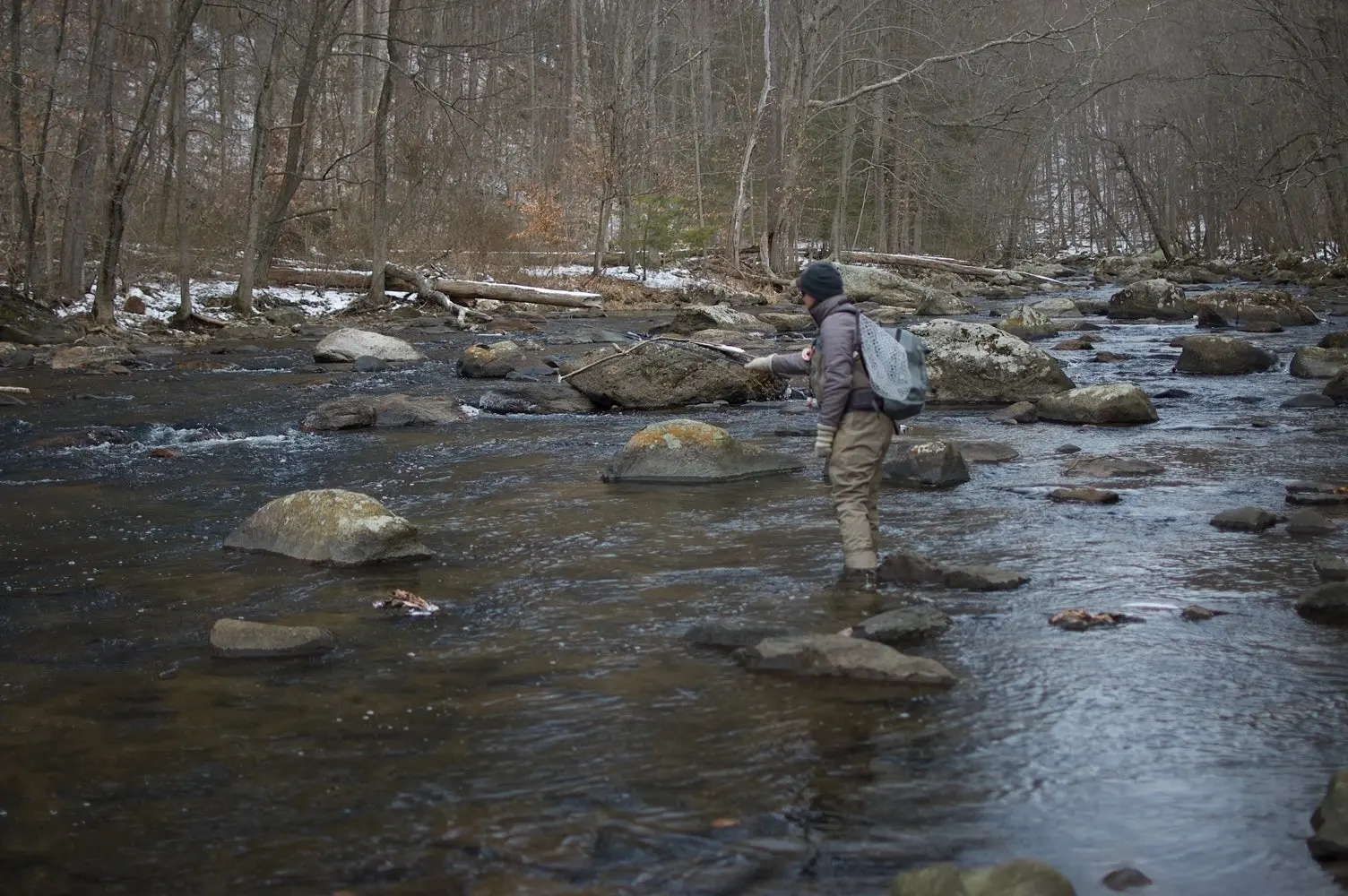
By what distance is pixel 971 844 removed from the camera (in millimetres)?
3594

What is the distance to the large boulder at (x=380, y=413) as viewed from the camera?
11.9m

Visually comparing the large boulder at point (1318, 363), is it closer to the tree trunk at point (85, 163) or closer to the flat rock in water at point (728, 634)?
the flat rock in water at point (728, 634)

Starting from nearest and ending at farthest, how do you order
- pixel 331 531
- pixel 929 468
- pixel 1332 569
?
1. pixel 1332 569
2. pixel 331 531
3. pixel 929 468

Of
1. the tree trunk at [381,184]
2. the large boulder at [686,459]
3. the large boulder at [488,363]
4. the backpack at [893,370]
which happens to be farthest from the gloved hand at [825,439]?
the tree trunk at [381,184]

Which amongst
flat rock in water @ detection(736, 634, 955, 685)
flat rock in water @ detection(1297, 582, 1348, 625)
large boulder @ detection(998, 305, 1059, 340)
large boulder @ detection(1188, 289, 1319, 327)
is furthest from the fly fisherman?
large boulder @ detection(1188, 289, 1319, 327)

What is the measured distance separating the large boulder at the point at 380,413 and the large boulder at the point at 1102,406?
561 centimetres

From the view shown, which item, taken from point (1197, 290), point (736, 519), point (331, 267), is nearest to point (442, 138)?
point (331, 267)

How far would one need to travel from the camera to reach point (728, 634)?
5.41 meters

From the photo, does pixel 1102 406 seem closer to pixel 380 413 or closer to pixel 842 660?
pixel 380 413

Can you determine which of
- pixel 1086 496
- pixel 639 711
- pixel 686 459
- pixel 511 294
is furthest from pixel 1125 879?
pixel 511 294

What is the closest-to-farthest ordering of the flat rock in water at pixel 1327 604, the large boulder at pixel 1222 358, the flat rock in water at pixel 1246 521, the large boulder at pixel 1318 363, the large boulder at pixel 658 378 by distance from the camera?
the flat rock in water at pixel 1327 604, the flat rock in water at pixel 1246 521, the large boulder at pixel 658 378, the large boulder at pixel 1318 363, the large boulder at pixel 1222 358

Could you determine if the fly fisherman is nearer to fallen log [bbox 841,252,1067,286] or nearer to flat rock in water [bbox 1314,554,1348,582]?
flat rock in water [bbox 1314,554,1348,582]

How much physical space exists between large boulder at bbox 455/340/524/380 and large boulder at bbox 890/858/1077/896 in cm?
1270

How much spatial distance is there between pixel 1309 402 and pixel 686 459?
656cm
